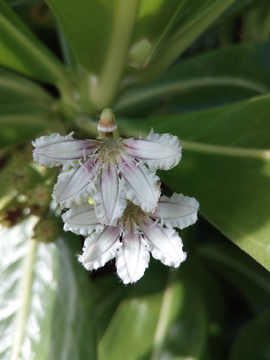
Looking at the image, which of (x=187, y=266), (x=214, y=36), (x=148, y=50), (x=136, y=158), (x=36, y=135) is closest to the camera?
(x=136, y=158)

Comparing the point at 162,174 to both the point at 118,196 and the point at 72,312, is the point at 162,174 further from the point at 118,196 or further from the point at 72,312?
the point at 72,312

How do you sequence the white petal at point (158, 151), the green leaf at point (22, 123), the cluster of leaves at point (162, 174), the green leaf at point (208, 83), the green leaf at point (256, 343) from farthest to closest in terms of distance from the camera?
the green leaf at point (208, 83)
the green leaf at point (256, 343)
the green leaf at point (22, 123)
the cluster of leaves at point (162, 174)
the white petal at point (158, 151)

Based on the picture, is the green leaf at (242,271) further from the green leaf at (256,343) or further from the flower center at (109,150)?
the flower center at (109,150)

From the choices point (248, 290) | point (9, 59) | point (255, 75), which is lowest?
point (248, 290)

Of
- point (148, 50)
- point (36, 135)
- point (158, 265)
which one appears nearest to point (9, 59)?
point (36, 135)

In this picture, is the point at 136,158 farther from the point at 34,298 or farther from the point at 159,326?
the point at 159,326

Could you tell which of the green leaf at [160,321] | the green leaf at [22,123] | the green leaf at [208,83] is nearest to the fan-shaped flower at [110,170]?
the green leaf at [22,123]
